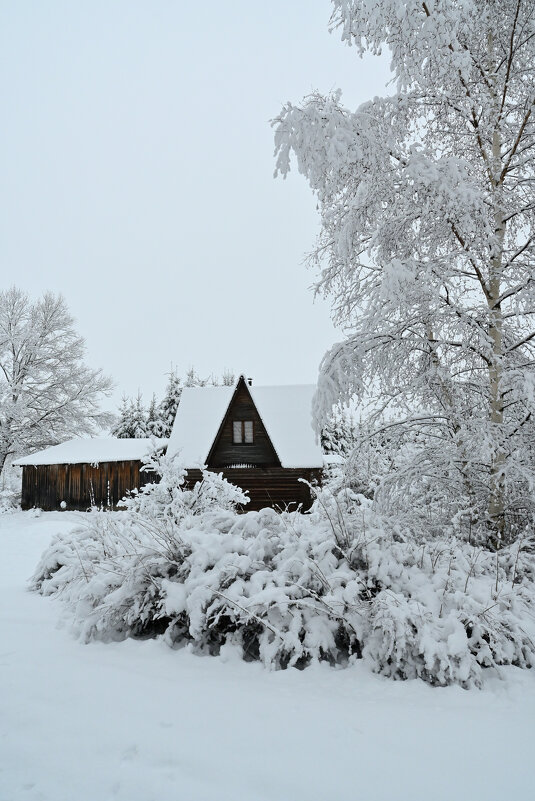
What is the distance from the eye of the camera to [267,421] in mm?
22125

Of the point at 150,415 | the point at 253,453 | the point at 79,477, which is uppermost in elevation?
the point at 150,415

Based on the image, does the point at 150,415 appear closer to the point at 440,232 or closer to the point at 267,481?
the point at 267,481

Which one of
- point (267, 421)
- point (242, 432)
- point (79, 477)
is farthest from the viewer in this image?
point (79, 477)

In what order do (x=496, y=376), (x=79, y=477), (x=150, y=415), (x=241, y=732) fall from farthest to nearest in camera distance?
(x=150, y=415) < (x=79, y=477) < (x=496, y=376) < (x=241, y=732)

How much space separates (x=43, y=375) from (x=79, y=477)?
7.15m

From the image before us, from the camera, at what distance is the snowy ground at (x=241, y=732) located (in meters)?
2.20

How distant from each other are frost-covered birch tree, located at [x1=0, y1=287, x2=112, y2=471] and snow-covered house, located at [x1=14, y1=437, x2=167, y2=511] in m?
3.12

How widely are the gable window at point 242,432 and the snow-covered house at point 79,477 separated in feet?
16.3

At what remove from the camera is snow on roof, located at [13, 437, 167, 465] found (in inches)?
882

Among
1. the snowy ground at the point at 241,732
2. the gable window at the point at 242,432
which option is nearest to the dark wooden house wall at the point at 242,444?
the gable window at the point at 242,432

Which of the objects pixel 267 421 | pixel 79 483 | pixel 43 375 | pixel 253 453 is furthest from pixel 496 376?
pixel 43 375

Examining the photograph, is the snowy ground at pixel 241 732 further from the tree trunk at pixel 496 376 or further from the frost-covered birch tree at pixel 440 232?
the frost-covered birch tree at pixel 440 232

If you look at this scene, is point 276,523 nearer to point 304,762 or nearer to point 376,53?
point 304,762

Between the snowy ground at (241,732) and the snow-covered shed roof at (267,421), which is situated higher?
the snow-covered shed roof at (267,421)
